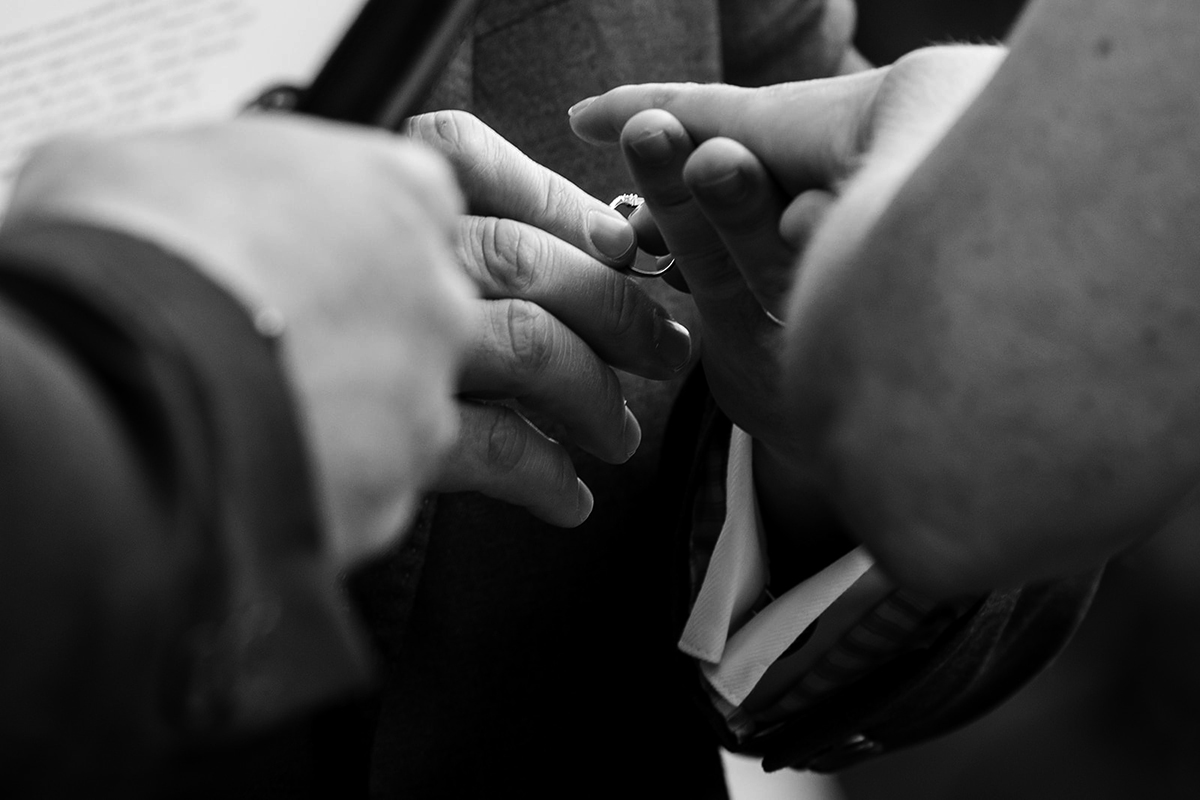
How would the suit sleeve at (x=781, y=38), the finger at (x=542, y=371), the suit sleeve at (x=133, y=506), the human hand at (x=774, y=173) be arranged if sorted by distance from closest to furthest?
1. the suit sleeve at (x=133, y=506)
2. the human hand at (x=774, y=173)
3. the finger at (x=542, y=371)
4. the suit sleeve at (x=781, y=38)

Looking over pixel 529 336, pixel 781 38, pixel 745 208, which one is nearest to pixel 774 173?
pixel 745 208

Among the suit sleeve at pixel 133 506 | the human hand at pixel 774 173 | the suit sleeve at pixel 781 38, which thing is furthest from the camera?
the suit sleeve at pixel 781 38

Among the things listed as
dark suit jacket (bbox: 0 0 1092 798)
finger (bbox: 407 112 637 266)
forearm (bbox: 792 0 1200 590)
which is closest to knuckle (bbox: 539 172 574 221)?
finger (bbox: 407 112 637 266)

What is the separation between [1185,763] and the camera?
2.88 feet

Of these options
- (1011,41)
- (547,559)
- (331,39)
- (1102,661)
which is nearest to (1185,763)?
(1102,661)

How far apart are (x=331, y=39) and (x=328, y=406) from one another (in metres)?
0.11

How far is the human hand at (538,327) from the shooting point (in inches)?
16.9

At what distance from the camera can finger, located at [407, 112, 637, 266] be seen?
1.49ft

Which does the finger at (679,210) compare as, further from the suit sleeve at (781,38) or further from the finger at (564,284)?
the suit sleeve at (781,38)

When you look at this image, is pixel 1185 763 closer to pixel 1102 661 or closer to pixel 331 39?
pixel 1102 661

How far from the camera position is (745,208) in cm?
37

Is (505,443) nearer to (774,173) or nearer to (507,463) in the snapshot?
(507,463)

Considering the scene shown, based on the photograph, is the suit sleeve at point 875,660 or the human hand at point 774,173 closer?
the human hand at point 774,173

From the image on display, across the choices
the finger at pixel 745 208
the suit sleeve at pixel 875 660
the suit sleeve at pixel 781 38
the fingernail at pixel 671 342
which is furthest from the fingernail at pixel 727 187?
the suit sleeve at pixel 781 38
